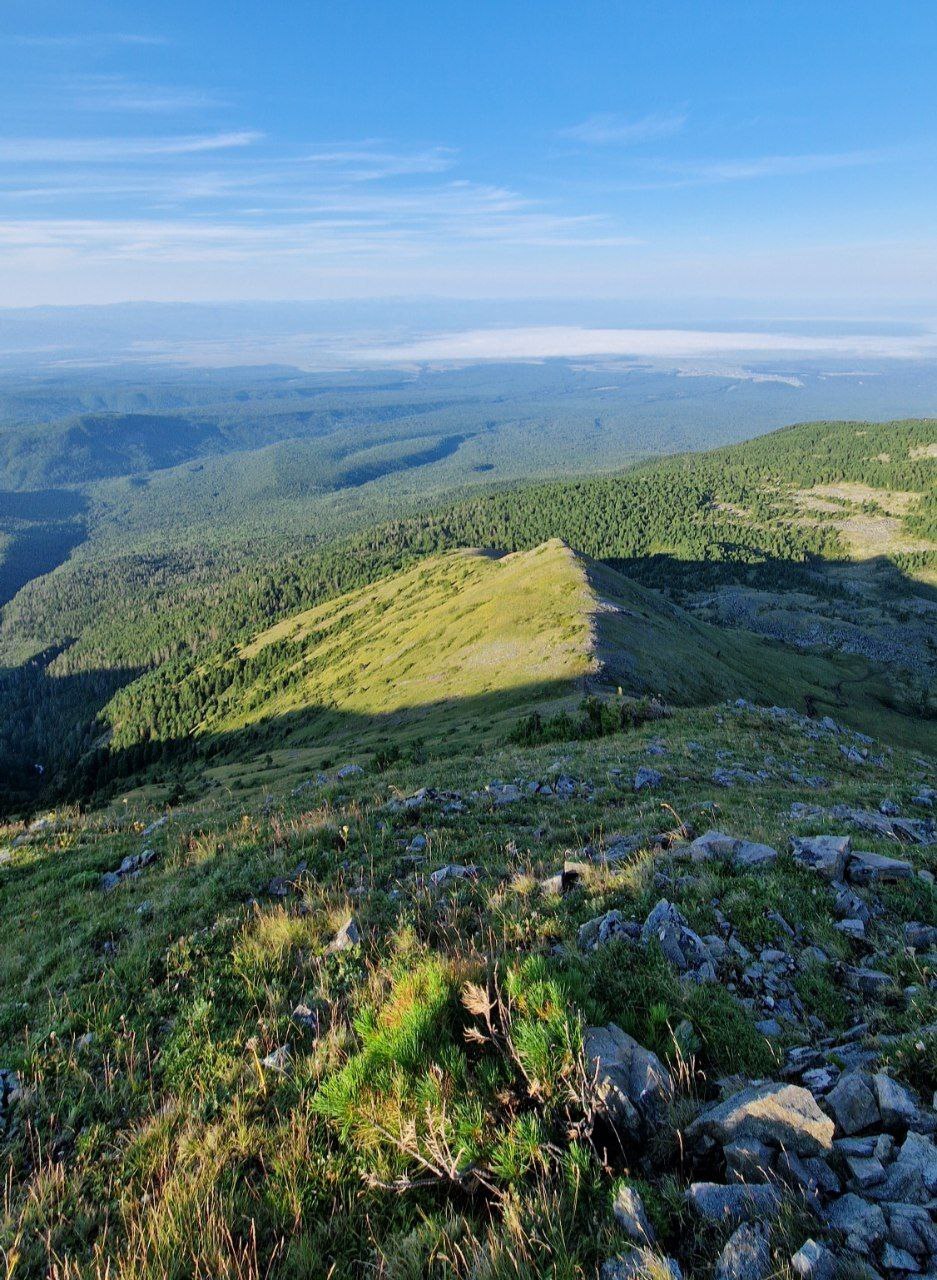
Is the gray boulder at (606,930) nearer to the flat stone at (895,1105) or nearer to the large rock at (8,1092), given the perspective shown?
the flat stone at (895,1105)

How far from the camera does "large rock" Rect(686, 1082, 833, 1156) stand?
3.99 m

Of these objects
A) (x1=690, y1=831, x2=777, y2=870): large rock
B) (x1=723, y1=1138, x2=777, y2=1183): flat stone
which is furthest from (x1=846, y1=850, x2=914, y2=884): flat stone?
(x1=723, y1=1138, x2=777, y2=1183): flat stone

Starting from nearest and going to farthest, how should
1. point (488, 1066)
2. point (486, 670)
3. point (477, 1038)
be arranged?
point (488, 1066) < point (477, 1038) < point (486, 670)

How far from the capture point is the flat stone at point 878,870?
846 cm

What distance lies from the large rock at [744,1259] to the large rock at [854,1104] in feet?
4.34

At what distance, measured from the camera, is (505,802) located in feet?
49.3

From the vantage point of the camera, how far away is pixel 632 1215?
11.8 feet

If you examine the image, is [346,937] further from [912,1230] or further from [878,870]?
[878,870]

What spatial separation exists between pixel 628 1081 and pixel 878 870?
20.0 ft

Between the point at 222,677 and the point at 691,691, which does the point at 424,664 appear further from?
the point at 222,677

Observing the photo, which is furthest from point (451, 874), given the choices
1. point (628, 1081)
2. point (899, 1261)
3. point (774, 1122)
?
point (899, 1261)

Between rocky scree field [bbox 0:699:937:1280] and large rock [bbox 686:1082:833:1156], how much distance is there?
0.06ft

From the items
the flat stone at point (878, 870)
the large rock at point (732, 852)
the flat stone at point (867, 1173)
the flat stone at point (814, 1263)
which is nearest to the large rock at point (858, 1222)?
the flat stone at point (867, 1173)

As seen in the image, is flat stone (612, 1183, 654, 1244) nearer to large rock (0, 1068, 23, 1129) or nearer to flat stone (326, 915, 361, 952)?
flat stone (326, 915, 361, 952)
